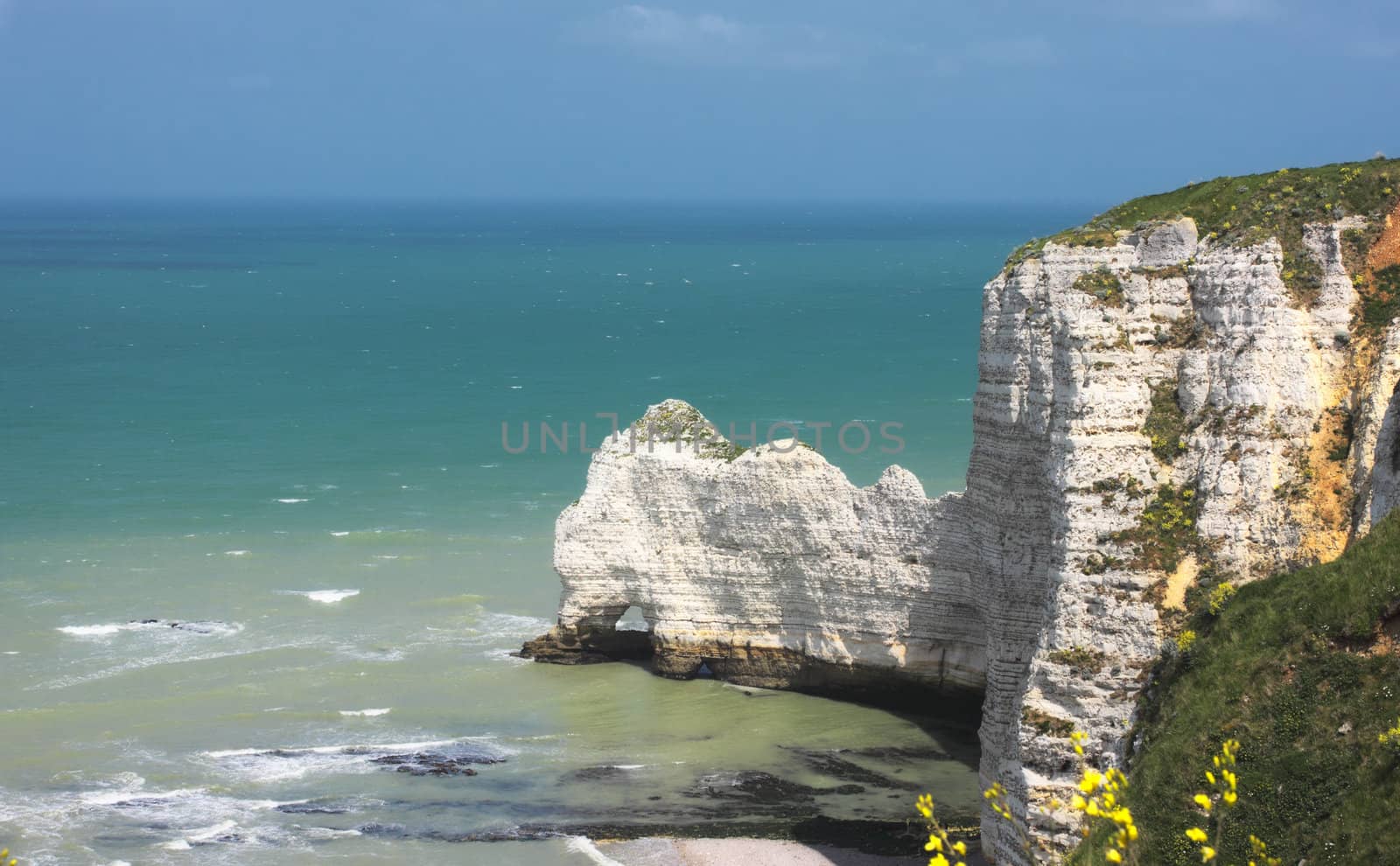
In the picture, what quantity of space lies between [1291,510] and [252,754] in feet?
76.8

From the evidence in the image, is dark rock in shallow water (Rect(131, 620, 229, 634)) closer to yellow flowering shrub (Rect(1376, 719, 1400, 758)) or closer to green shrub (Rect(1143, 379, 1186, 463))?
green shrub (Rect(1143, 379, 1186, 463))

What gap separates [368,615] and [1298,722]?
3435cm

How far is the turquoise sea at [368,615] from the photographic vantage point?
3556 cm

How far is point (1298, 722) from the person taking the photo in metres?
20.2

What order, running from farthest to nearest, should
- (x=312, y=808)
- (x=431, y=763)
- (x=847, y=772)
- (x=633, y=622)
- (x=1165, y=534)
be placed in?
1. (x=633, y=622)
2. (x=431, y=763)
3. (x=847, y=772)
4. (x=312, y=808)
5. (x=1165, y=534)

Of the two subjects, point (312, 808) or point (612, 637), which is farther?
→ point (612, 637)

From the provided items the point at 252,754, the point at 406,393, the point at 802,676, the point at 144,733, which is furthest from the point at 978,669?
the point at 406,393

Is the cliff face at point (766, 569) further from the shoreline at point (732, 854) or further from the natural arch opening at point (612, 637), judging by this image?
the shoreline at point (732, 854)

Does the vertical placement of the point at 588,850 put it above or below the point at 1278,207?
below

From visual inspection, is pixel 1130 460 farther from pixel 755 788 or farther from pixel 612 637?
pixel 612 637

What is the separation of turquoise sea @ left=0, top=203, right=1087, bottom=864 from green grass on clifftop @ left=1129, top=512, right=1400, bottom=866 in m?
14.1

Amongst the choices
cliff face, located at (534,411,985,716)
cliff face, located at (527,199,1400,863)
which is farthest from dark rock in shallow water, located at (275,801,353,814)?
cliff face, located at (527,199,1400,863)

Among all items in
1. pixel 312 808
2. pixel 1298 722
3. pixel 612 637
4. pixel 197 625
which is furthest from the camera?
pixel 197 625

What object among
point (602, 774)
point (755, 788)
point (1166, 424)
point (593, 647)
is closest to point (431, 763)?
point (602, 774)
